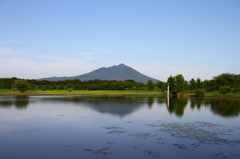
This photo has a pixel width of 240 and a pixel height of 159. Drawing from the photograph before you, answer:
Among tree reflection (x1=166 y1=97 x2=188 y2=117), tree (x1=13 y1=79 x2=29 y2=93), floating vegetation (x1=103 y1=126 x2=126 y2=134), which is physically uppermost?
tree (x1=13 y1=79 x2=29 y2=93)

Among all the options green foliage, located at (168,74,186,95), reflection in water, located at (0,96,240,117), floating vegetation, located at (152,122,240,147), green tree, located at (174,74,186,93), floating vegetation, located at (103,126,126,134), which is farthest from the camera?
green foliage, located at (168,74,186,95)

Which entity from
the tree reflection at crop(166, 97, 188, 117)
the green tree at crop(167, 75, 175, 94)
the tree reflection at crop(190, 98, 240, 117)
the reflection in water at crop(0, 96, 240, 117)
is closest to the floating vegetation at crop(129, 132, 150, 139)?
the reflection in water at crop(0, 96, 240, 117)

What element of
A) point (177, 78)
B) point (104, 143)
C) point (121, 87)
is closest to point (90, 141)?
point (104, 143)

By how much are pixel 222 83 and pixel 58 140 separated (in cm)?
11894

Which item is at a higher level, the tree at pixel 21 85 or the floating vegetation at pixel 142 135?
the tree at pixel 21 85

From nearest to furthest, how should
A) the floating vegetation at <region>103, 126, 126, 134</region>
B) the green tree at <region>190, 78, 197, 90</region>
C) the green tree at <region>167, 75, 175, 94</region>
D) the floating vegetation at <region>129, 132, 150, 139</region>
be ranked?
the floating vegetation at <region>129, 132, 150, 139</region> < the floating vegetation at <region>103, 126, 126, 134</region> < the green tree at <region>167, 75, 175, 94</region> < the green tree at <region>190, 78, 197, 90</region>

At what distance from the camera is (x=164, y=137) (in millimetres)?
21375

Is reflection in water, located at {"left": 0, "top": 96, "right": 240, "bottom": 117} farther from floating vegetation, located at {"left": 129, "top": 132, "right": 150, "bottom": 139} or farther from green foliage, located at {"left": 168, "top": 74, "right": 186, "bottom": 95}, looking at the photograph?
green foliage, located at {"left": 168, "top": 74, "right": 186, "bottom": 95}

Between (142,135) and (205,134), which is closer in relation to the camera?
(142,135)

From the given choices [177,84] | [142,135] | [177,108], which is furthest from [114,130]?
[177,84]

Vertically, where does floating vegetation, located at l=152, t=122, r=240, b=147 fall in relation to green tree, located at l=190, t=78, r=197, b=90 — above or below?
below

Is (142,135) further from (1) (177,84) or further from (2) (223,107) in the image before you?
(1) (177,84)

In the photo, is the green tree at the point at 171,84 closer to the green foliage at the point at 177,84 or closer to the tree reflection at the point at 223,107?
the green foliage at the point at 177,84

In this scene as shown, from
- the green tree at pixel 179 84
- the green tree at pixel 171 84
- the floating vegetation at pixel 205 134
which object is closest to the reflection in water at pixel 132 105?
the floating vegetation at pixel 205 134
